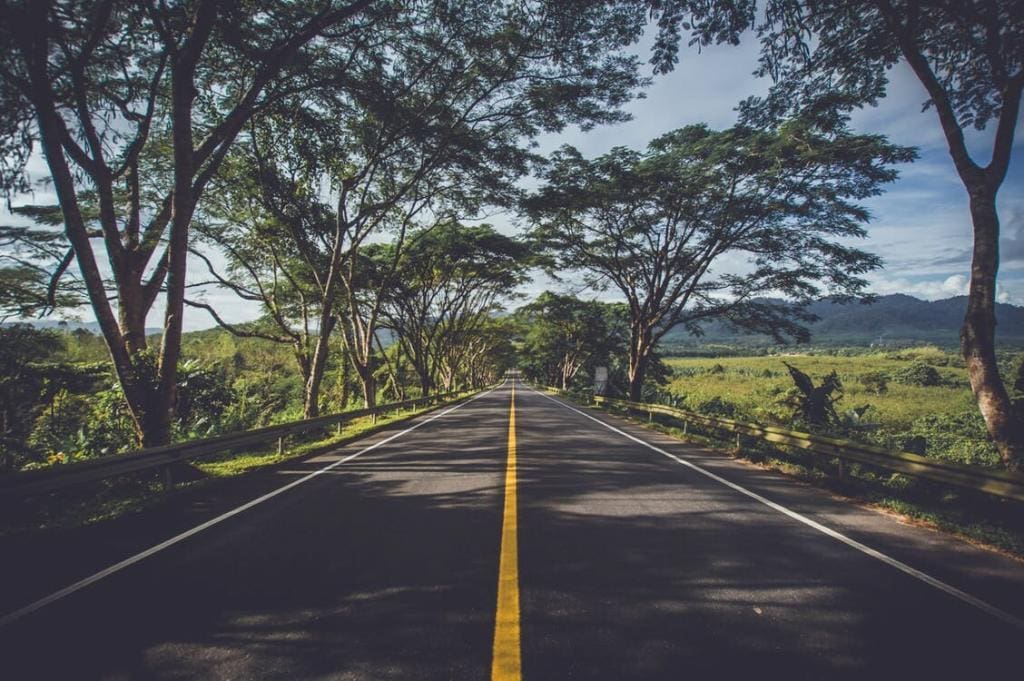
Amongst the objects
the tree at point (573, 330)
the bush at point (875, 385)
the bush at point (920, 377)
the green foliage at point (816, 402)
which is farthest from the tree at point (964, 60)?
the bush at point (920, 377)

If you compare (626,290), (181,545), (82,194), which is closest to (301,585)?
(181,545)

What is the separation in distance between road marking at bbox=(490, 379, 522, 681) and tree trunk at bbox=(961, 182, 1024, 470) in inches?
282

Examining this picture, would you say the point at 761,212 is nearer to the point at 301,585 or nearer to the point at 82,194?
the point at 301,585

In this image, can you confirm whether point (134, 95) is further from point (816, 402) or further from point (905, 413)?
point (905, 413)

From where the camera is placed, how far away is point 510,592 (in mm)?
3277

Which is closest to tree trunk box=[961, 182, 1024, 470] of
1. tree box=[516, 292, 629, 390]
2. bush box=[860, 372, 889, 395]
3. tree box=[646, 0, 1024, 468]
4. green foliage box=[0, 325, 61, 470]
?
tree box=[646, 0, 1024, 468]

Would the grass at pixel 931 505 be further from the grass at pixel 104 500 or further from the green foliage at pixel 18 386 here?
the green foliage at pixel 18 386

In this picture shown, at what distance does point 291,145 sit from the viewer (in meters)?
11.7

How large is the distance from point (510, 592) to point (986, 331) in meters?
8.27

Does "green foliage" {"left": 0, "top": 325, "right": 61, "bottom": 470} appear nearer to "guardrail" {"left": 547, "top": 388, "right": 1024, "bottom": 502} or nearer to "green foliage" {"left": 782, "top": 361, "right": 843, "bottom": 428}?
"guardrail" {"left": 547, "top": 388, "right": 1024, "bottom": 502}

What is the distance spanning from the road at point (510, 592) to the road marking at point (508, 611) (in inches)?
0.6

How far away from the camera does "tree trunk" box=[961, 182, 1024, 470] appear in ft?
20.6

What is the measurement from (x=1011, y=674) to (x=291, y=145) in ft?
48.2

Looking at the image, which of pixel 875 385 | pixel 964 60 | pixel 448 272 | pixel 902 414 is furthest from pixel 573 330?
pixel 964 60
